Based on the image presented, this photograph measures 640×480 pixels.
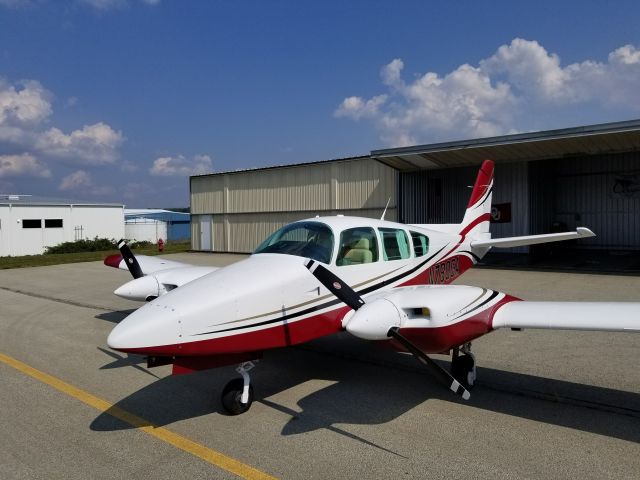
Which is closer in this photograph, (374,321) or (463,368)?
(374,321)

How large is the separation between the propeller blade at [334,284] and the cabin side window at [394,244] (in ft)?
6.32

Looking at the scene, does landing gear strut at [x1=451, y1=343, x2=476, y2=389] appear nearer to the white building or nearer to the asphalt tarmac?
the asphalt tarmac

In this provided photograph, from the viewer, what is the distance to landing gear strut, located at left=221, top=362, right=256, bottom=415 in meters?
5.58

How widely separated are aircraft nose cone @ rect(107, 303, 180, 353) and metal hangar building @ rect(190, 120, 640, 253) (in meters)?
17.1

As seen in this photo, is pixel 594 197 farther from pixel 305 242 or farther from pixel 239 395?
pixel 239 395

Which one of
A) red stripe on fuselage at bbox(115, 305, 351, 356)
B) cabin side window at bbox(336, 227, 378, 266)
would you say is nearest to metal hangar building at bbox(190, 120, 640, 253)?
cabin side window at bbox(336, 227, 378, 266)

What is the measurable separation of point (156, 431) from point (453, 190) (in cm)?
2427

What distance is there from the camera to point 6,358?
8266 millimetres

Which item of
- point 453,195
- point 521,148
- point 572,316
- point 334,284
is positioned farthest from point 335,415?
point 453,195

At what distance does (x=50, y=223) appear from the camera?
1596 inches

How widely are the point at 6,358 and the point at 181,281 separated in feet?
10.8

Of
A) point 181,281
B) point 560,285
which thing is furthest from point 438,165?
point 181,281

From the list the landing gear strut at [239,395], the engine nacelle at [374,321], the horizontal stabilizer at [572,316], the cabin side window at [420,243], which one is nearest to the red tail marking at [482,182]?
the cabin side window at [420,243]

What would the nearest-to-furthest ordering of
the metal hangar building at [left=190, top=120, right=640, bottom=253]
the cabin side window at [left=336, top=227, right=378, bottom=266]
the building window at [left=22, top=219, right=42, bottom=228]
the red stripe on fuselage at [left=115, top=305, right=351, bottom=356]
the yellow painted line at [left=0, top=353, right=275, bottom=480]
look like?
the yellow painted line at [left=0, top=353, right=275, bottom=480] → the red stripe on fuselage at [left=115, top=305, right=351, bottom=356] → the cabin side window at [left=336, top=227, right=378, bottom=266] → the metal hangar building at [left=190, top=120, right=640, bottom=253] → the building window at [left=22, top=219, right=42, bottom=228]
